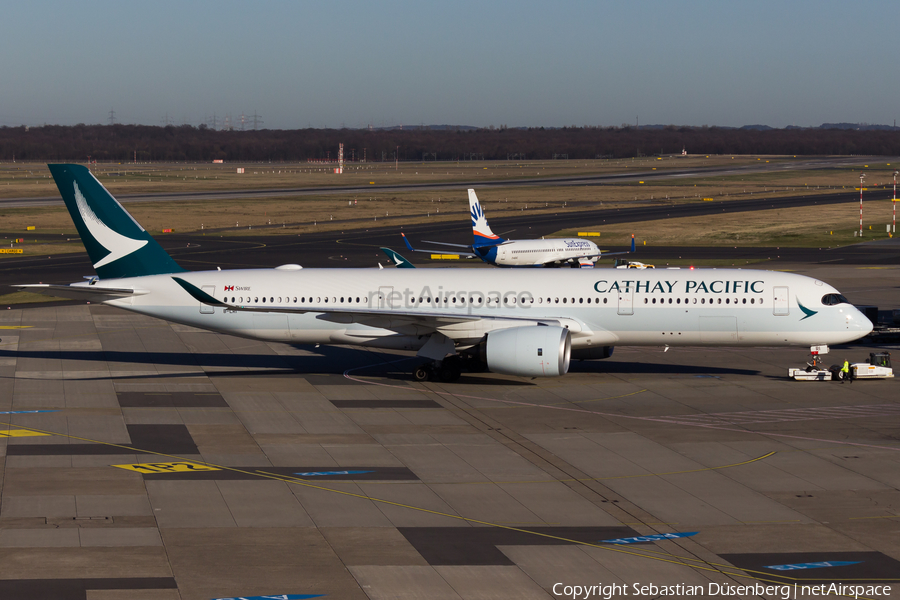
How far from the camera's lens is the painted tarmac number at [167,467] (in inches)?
1073

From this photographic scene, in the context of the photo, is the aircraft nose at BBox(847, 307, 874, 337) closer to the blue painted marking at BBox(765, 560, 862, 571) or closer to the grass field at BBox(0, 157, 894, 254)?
the blue painted marking at BBox(765, 560, 862, 571)

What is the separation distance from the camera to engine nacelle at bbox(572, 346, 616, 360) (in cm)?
4147

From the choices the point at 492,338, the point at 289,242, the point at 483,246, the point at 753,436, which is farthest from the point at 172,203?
the point at 753,436

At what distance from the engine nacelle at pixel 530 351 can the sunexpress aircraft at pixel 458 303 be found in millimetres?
79

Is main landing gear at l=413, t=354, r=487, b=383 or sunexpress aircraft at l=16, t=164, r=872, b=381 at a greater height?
sunexpress aircraft at l=16, t=164, r=872, b=381

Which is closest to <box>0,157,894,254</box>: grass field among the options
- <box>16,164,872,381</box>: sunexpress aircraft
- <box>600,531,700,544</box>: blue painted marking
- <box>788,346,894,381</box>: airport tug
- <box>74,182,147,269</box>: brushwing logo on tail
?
<box>74,182,147,269</box>: brushwing logo on tail

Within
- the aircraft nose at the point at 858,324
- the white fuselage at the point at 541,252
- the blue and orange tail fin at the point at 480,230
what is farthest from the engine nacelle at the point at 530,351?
the white fuselage at the point at 541,252

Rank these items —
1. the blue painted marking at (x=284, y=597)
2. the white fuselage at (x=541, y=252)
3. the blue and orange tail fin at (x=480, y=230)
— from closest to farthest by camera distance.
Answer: the blue painted marking at (x=284, y=597), the blue and orange tail fin at (x=480, y=230), the white fuselage at (x=541, y=252)

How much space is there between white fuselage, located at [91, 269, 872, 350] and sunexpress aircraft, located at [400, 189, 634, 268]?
120 ft

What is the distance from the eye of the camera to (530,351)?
119ft

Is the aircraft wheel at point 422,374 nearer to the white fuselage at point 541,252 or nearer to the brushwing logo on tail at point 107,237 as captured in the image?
the brushwing logo on tail at point 107,237

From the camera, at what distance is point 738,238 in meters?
101

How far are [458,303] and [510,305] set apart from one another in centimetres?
211

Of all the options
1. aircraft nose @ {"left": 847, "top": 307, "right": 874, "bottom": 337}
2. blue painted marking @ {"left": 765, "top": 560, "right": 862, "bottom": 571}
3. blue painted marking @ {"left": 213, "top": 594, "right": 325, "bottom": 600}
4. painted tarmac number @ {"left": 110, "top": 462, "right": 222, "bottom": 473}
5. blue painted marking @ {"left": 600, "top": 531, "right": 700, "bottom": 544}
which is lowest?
painted tarmac number @ {"left": 110, "top": 462, "right": 222, "bottom": 473}
